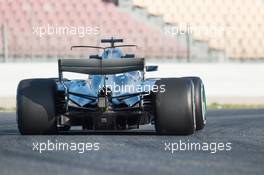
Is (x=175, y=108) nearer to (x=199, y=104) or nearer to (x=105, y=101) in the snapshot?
(x=105, y=101)

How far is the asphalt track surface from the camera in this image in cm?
656

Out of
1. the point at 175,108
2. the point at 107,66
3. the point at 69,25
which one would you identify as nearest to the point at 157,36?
the point at 69,25

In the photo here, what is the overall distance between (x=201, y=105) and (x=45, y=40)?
1000 centimetres

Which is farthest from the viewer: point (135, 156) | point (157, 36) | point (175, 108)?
point (157, 36)

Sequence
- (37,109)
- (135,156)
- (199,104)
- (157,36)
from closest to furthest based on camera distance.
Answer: (135,156), (37,109), (199,104), (157,36)

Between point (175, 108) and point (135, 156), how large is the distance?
2.32 m

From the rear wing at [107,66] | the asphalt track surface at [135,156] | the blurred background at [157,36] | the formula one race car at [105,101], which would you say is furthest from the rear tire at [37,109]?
the blurred background at [157,36]

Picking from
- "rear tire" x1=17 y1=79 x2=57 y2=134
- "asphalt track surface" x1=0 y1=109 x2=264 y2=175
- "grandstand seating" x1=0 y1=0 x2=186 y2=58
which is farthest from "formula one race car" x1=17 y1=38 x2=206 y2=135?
"grandstand seating" x1=0 y1=0 x2=186 y2=58

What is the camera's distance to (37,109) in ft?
33.2

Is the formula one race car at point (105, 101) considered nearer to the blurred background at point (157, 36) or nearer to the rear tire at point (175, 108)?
the rear tire at point (175, 108)

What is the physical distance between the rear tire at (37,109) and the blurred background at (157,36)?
9.19 meters

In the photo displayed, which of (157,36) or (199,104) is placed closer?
(199,104)

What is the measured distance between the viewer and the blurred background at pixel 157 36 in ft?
66.6

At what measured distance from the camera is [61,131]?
447 inches
